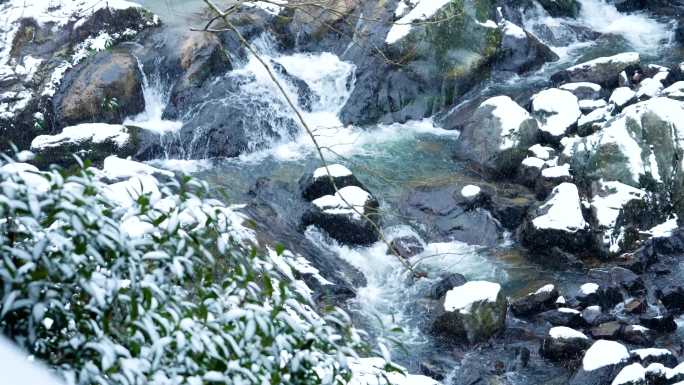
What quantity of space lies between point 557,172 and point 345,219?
8.90 ft

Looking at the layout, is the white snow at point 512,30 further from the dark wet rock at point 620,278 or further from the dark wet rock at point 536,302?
the dark wet rock at point 536,302

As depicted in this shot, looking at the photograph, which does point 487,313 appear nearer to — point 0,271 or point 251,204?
point 251,204

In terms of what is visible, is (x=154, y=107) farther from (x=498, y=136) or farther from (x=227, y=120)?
(x=498, y=136)

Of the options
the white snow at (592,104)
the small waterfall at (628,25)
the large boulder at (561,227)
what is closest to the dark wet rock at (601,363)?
the large boulder at (561,227)

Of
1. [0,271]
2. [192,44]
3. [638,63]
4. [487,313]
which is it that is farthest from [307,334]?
[638,63]

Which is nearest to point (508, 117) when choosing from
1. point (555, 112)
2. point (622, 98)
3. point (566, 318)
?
point (555, 112)

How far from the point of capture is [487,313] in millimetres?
7449

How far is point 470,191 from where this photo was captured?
9.51m

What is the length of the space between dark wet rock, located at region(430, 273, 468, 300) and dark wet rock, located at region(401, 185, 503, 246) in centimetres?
96

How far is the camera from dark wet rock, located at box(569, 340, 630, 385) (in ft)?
21.5

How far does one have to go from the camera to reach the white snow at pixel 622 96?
35.8 feet

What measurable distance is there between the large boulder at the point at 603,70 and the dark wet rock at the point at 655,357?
6034mm

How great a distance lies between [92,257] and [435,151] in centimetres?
877

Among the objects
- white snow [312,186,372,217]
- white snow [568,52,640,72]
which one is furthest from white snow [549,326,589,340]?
white snow [568,52,640,72]
